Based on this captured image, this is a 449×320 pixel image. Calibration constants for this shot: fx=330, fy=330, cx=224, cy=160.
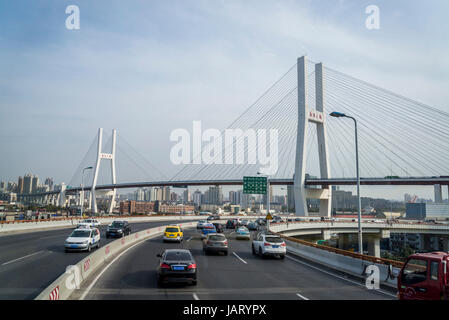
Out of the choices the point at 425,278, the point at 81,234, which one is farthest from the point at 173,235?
the point at 425,278

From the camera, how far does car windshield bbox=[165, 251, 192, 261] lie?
12940 millimetres

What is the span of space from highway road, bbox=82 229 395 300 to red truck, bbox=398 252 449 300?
2553mm

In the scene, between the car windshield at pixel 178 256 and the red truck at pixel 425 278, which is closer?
the red truck at pixel 425 278

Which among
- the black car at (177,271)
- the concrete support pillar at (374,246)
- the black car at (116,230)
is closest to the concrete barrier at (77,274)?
the black car at (177,271)

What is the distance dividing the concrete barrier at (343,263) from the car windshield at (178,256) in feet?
24.2

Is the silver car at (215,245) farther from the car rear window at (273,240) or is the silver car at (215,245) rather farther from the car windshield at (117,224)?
the car windshield at (117,224)

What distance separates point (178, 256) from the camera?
1314 centimetres

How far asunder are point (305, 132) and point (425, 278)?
159ft

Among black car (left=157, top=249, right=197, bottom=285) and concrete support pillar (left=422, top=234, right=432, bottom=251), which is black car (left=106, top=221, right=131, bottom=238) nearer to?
black car (left=157, top=249, right=197, bottom=285)

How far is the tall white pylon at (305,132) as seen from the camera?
56.2 meters

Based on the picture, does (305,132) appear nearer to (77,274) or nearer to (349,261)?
(349,261)
